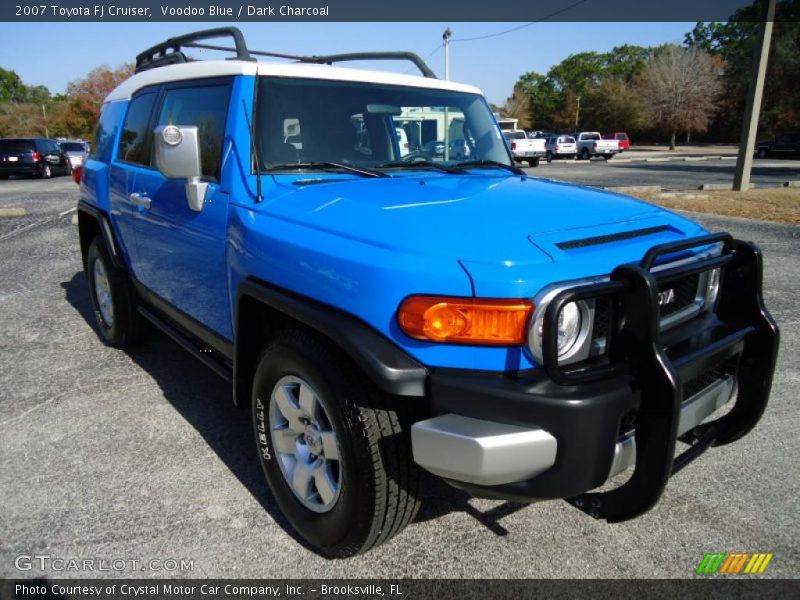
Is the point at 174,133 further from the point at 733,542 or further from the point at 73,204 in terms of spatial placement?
the point at 73,204

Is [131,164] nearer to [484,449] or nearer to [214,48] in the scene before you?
[214,48]

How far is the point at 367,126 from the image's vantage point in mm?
3234

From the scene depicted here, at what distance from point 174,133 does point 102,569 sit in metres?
1.82

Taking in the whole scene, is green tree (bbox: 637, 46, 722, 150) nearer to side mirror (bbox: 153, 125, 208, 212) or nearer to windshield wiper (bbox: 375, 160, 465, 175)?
windshield wiper (bbox: 375, 160, 465, 175)

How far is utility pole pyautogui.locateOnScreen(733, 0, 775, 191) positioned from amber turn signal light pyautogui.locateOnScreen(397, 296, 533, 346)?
55.0ft

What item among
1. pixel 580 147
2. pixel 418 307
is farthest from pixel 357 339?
pixel 580 147

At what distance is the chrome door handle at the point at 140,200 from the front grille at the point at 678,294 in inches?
114

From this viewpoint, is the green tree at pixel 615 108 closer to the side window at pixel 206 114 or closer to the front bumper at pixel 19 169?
the front bumper at pixel 19 169

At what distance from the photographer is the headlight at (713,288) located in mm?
2547

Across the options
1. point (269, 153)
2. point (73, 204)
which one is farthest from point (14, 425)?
point (73, 204)

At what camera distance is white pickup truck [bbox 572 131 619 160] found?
123ft

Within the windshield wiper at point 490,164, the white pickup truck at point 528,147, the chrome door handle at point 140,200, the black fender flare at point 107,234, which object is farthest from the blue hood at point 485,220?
the white pickup truck at point 528,147

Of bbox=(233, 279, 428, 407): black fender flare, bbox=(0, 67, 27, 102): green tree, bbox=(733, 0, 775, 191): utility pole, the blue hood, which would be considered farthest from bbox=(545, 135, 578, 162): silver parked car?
bbox=(0, 67, 27, 102): green tree

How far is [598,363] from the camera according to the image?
2025 millimetres
